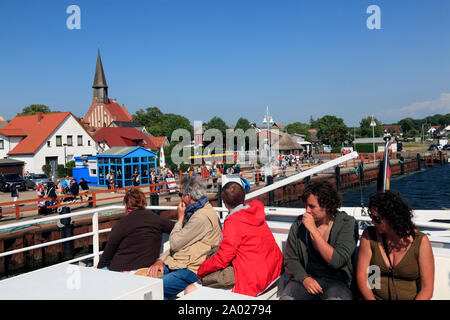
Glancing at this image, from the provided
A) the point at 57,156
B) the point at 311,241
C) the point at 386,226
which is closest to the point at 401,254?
the point at 386,226

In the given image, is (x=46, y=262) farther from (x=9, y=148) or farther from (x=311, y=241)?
(x=9, y=148)

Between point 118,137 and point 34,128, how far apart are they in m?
12.5

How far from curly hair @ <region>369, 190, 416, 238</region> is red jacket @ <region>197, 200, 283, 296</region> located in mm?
964

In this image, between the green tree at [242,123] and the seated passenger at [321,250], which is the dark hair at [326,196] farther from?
the green tree at [242,123]

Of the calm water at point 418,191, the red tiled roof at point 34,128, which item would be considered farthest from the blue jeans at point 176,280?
the red tiled roof at point 34,128

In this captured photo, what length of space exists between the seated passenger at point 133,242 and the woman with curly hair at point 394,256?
204 centimetres

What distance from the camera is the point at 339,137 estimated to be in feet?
268

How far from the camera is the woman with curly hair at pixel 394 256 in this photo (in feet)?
8.78

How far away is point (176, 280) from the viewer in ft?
11.7

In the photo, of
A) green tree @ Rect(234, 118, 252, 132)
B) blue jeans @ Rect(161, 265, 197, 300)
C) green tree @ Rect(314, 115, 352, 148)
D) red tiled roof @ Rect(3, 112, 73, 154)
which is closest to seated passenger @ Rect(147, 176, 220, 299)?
blue jeans @ Rect(161, 265, 197, 300)

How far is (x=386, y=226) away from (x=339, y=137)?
82.8m

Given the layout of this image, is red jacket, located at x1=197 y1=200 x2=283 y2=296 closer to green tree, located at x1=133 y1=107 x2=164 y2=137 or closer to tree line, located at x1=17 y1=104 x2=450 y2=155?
tree line, located at x1=17 y1=104 x2=450 y2=155
